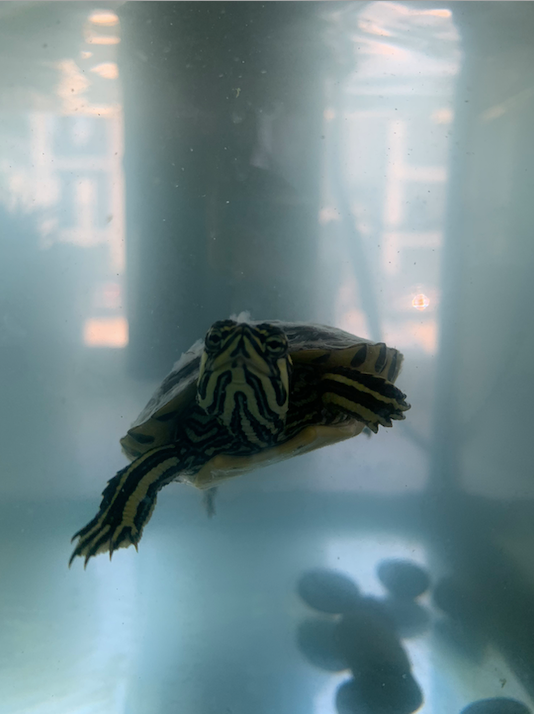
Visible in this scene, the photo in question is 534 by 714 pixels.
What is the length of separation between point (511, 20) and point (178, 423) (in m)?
2.60

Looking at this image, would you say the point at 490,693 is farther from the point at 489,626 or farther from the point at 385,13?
the point at 385,13

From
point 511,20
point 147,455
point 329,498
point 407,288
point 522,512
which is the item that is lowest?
point 329,498

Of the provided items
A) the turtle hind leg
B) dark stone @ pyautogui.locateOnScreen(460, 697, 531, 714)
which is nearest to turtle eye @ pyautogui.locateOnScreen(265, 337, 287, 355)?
the turtle hind leg

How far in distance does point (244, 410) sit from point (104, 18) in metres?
2.17

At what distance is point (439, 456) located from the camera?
212 cm

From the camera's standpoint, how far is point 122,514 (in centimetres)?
122

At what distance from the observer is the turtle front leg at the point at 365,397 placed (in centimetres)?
128

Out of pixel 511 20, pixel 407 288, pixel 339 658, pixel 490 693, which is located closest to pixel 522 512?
pixel 490 693

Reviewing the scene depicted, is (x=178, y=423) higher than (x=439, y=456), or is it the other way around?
(x=178, y=423)

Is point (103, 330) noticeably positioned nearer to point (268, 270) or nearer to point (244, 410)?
point (268, 270)

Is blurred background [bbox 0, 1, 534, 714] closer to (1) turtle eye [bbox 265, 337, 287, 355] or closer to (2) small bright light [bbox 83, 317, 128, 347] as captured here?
(2) small bright light [bbox 83, 317, 128, 347]

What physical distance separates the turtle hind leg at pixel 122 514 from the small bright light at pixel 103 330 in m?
1.11

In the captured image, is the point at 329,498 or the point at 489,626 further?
the point at 329,498

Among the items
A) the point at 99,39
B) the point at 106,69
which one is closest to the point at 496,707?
the point at 106,69
